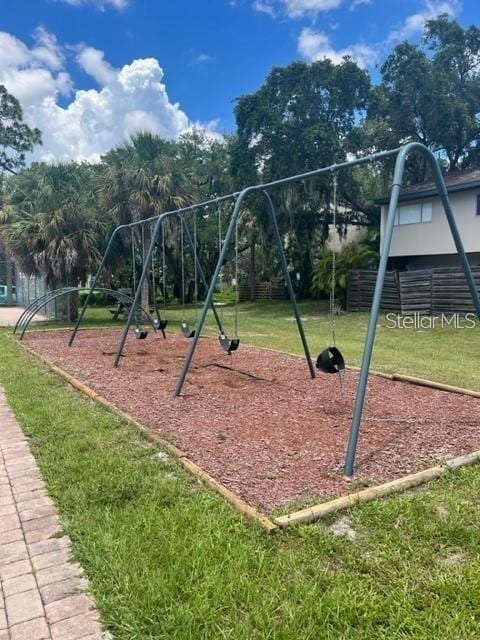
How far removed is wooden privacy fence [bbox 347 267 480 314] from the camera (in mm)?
13242

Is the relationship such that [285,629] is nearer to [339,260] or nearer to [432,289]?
[432,289]

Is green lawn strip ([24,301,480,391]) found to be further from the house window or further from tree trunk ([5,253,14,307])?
tree trunk ([5,253,14,307])

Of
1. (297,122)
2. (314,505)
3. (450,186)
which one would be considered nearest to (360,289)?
(450,186)

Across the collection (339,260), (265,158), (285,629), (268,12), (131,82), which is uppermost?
(131,82)

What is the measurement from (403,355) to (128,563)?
22.2ft

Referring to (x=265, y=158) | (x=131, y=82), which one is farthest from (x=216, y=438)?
(x=131, y=82)

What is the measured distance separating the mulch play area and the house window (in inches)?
497

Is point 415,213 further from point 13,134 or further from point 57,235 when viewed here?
point 13,134

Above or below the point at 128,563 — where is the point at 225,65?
above

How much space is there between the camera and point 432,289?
13930 millimetres

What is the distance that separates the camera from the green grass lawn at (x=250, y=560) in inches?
65.4

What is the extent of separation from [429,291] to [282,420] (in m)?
11.4

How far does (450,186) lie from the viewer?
53.2ft

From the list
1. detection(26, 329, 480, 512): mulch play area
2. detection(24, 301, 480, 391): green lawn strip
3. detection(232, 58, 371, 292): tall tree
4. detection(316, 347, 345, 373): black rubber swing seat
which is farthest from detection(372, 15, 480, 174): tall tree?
detection(316, 347, 345, 373): black rubber swing seat
